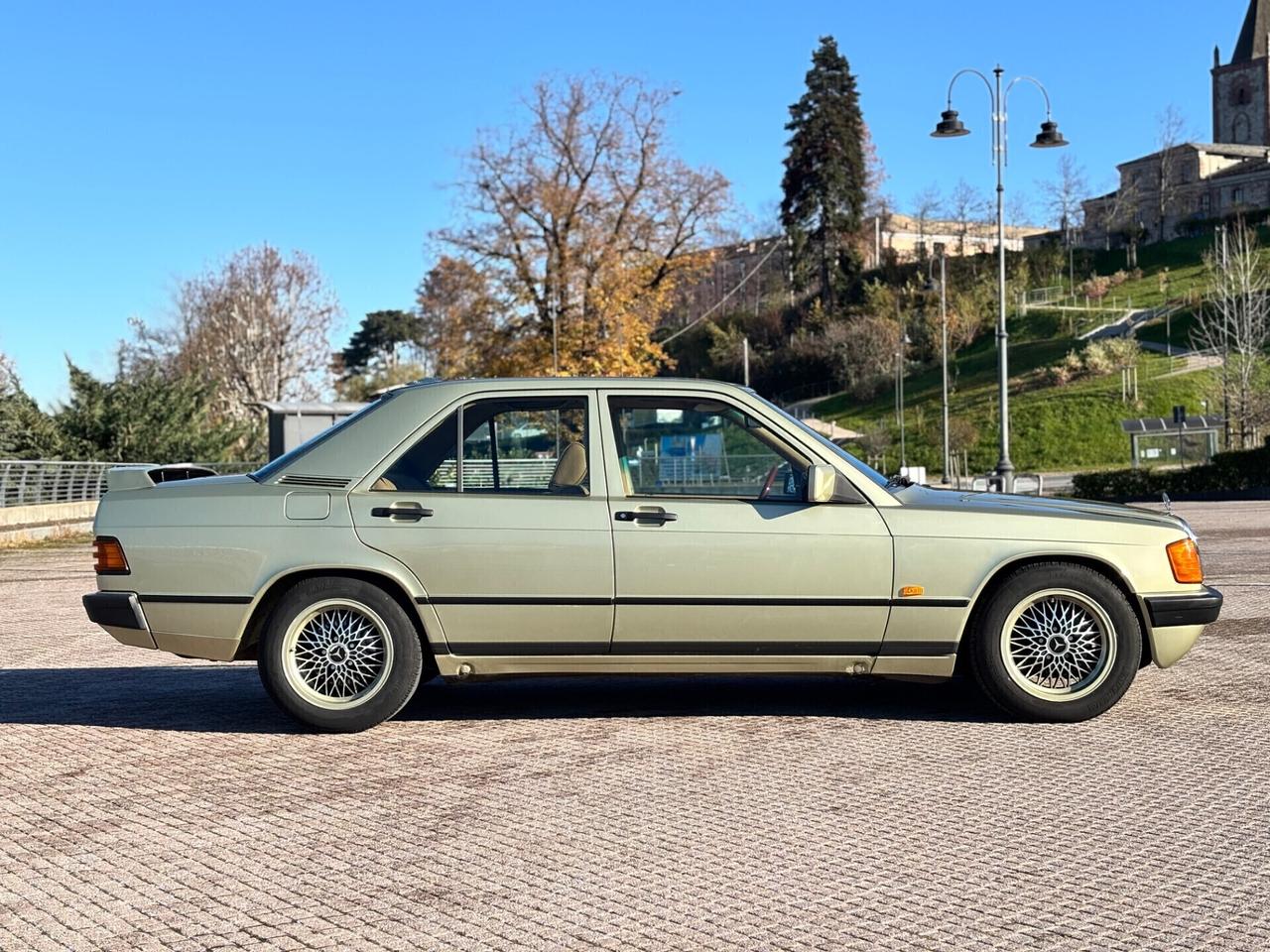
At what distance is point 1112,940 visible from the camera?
3.64 m

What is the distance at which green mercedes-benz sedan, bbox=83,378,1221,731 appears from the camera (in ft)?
20.9

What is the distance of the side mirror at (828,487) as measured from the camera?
629 centimetres

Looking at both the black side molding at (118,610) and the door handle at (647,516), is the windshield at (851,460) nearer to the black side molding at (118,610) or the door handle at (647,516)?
the door handle at (647,516)

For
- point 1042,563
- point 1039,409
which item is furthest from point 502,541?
point 1039,409

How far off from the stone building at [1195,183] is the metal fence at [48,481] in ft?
286

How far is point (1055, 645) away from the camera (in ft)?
21.2

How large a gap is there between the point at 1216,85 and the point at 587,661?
151m

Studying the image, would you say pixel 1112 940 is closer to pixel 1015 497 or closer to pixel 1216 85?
pixel 1015 497

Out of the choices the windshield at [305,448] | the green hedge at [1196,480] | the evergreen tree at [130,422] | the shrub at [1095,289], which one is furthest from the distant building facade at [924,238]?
the windshield at [305,448]

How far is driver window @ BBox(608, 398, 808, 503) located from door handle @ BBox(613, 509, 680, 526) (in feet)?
0.40

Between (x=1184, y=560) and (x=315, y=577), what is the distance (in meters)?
4.23

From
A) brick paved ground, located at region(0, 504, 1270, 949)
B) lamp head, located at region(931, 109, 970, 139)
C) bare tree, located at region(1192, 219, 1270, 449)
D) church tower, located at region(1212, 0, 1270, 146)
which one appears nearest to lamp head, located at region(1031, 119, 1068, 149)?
lamp head, located at region(931, 109, 970, 139)

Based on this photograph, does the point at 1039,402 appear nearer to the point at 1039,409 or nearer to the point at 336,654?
the point at 1039,409

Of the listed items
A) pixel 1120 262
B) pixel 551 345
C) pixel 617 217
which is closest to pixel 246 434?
pixel 551 345
